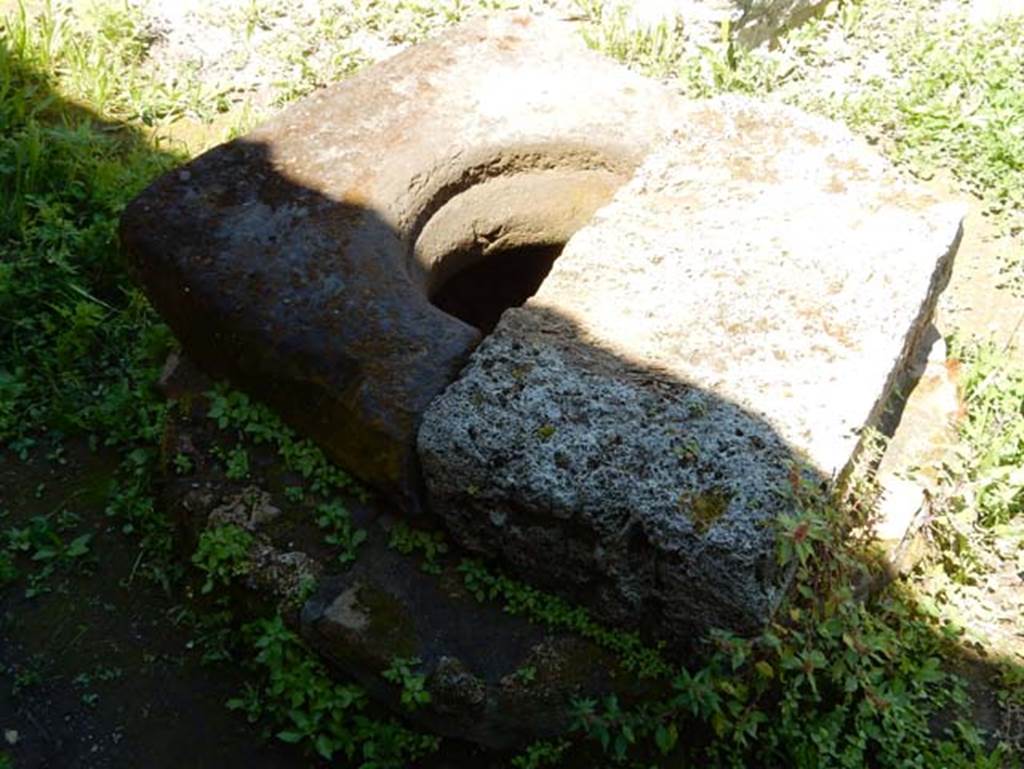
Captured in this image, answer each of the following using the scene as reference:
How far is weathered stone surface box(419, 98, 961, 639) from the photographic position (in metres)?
2.99

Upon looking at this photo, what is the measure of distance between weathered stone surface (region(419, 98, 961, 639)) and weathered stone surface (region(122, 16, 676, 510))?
23 cm

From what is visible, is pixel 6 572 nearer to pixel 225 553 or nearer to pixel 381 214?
pixel 225 553

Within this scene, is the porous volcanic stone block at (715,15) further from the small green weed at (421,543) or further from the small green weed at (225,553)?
the small green weed at (225,553)

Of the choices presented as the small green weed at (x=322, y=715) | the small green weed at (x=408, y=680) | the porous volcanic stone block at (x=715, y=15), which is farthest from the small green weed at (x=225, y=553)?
the porous volcanic stone block at (x=715, y=15)

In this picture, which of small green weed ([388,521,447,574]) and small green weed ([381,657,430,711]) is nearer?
small green weed ([381,657,430,711])

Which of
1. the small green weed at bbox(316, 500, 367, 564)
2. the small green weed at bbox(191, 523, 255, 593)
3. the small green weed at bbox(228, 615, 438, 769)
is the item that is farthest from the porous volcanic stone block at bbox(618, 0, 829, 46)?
the small green weed at bbox(228, 615, 438, 769)

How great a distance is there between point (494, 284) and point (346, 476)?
3.86 feet

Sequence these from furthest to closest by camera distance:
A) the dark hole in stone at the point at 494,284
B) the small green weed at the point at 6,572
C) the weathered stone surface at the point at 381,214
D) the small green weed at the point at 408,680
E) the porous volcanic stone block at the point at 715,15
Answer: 1. the porous volcanic stone block at the point at 715,15
2. the dark hole in stone at the point at 494,284
3. the small green weed at the point at 6,572
4. the weathered stone surface at the point at 381,214
5. the small green weed at the point at 408,680

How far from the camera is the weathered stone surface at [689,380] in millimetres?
2992

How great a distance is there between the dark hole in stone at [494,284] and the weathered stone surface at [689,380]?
58 cm

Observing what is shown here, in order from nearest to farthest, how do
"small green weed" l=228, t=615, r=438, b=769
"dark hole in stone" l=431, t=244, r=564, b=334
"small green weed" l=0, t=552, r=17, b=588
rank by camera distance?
"small green weed" l=228, t=615, r=438, b=769, "small green weed" l=0, t=552, r=17, b=588, "dark hole in stone" l=431, t=244, r=564, b=334

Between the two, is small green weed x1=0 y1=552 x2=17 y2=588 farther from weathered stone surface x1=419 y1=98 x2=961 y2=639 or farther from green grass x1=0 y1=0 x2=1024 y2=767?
weathered stone surface x1=419 y1=98 x2=961 y2=639

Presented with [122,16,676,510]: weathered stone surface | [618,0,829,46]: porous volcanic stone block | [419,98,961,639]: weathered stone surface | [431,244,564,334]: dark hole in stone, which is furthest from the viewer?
[618,0,829,46]: porous volcanic stone block

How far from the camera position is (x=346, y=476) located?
11.5 feet
